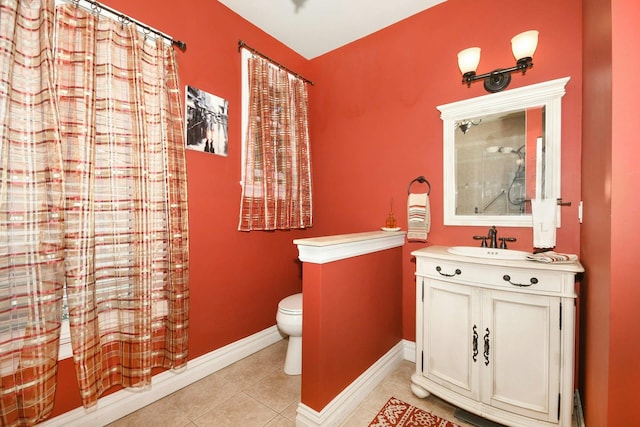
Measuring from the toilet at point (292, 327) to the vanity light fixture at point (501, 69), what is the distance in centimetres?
209

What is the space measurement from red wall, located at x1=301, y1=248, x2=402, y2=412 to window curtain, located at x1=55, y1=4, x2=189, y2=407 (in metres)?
0.90

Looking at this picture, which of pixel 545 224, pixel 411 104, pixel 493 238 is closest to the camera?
pixel 545 224

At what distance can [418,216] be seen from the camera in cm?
211

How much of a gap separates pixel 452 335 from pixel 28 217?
2.28 metres

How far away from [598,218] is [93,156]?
2410 mm

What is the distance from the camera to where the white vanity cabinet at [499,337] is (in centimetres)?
130

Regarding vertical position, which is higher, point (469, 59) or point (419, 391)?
point (469, 59)

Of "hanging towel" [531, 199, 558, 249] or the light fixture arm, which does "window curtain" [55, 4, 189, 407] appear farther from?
"hanging towel" [531, 199, 558, 249]

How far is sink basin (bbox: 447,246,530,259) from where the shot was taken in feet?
5.40

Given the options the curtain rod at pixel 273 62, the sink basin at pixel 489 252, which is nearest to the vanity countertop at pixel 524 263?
the sink basin at pixel 489 252

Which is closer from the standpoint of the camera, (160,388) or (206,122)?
(160,388)

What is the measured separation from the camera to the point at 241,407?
165 cm

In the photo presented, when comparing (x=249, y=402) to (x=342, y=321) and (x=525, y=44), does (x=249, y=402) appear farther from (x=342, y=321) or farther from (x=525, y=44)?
(x=525, y=44)

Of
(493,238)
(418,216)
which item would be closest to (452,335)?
(493,238)
